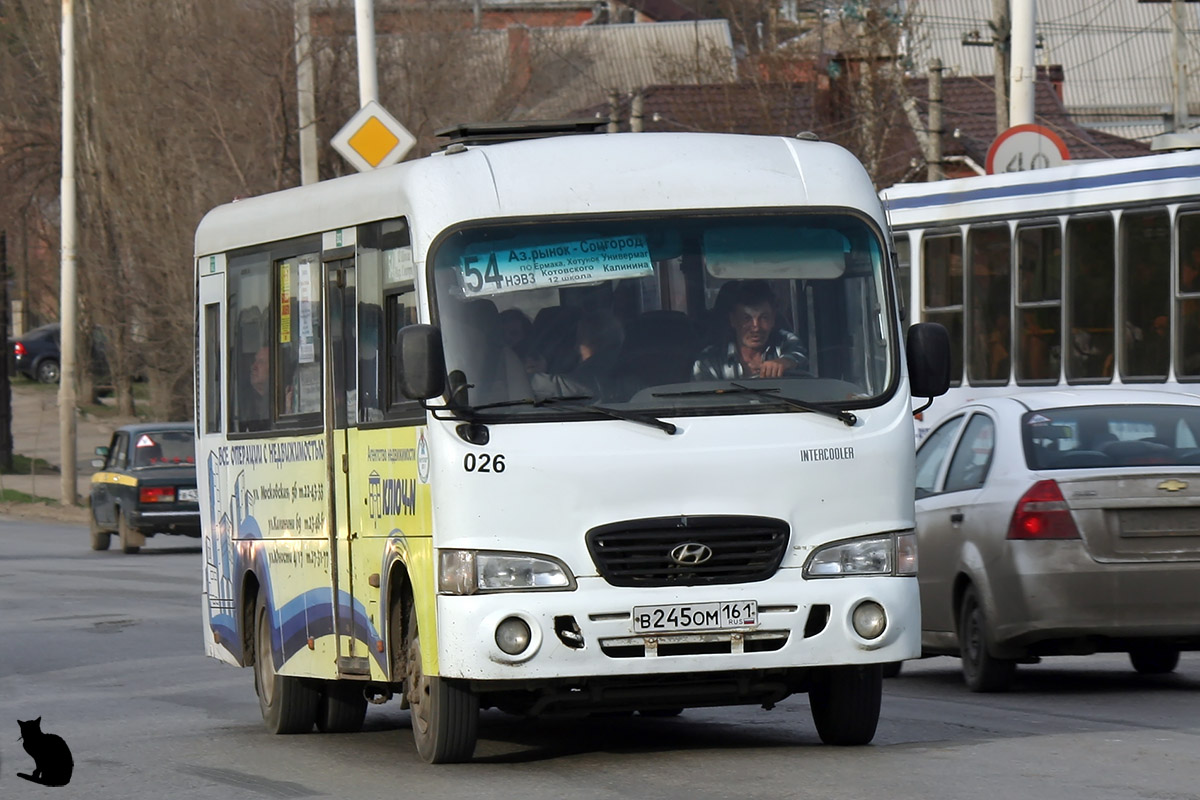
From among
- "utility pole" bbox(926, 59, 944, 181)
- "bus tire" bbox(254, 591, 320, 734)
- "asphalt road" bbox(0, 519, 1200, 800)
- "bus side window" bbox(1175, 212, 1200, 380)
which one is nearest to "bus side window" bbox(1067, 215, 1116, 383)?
"bus side window" bbox(1175, 212, 1200, 380)

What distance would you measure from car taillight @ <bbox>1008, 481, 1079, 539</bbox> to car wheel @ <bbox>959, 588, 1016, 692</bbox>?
551 mm

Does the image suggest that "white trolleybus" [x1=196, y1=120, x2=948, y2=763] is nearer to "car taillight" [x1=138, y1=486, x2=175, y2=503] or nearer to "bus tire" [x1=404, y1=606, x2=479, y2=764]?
"bus tire" [x1=404, y1=606, x2=479, y2=764]

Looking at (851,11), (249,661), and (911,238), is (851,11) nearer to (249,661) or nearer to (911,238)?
(911,238)

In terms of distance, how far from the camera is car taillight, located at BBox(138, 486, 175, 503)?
94.7 ft

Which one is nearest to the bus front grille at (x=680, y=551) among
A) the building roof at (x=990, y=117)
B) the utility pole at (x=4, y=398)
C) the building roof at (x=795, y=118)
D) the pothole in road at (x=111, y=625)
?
the pothole in road at (x=111, y=625)

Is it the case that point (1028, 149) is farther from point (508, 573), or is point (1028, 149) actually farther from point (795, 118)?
point (795, 118)

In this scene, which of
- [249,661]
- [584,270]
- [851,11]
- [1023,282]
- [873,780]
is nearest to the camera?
[873,780]

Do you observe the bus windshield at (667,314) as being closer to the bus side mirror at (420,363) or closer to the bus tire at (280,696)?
the bus side mirror at (420,363)

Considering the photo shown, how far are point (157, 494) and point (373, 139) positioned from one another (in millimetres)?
10427

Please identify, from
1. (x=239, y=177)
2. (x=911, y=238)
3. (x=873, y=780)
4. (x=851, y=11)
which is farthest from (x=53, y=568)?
(x=851, y=11)

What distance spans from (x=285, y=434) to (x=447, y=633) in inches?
101

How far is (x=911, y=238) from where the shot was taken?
22.2 m

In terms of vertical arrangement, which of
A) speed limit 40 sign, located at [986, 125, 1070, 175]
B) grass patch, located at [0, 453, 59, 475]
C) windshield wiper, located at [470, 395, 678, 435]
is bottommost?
grass patch, located at [0, 453, 59, 475]

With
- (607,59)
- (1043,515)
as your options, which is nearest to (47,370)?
(607,59)
